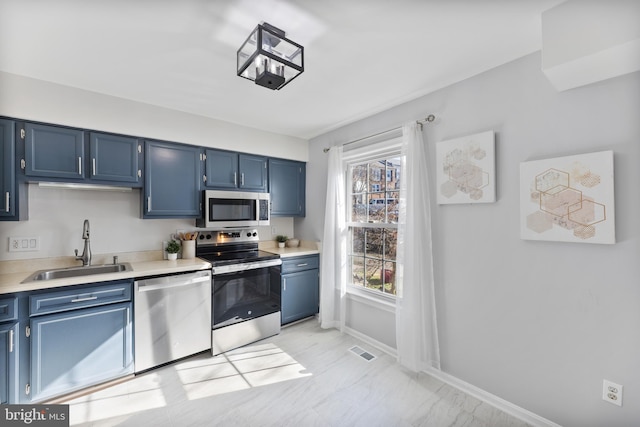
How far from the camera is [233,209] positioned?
3.09 m

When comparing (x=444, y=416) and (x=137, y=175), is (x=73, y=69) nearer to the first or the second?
(x=137, y=175)

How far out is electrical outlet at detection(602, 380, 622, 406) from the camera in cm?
145

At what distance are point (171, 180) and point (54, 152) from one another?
854mm

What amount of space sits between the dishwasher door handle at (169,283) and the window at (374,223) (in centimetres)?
164

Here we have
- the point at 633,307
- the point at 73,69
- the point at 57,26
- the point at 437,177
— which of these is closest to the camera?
the point at 633,307

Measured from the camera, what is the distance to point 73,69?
1976 mm

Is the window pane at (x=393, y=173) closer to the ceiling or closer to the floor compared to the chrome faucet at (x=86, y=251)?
closer to the ceiling

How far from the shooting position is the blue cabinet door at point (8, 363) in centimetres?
176

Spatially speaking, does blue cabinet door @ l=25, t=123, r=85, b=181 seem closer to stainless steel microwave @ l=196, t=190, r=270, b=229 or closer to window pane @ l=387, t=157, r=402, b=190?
stainless steel microwave @ l=196, t=190, r=270, b=229

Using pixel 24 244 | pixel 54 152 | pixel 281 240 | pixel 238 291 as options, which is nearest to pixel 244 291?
pixel 238 291

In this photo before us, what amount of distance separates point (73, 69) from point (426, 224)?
299 centimetres

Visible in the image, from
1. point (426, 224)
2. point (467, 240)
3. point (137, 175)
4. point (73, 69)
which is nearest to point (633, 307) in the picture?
point (467, 240)

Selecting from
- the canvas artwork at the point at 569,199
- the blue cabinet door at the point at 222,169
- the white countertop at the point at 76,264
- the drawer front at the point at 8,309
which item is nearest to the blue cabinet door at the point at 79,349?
the drawer front at the point at 8,309

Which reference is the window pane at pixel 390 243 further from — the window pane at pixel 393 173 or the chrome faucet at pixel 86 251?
the chrome faucet at pixel 86 251
